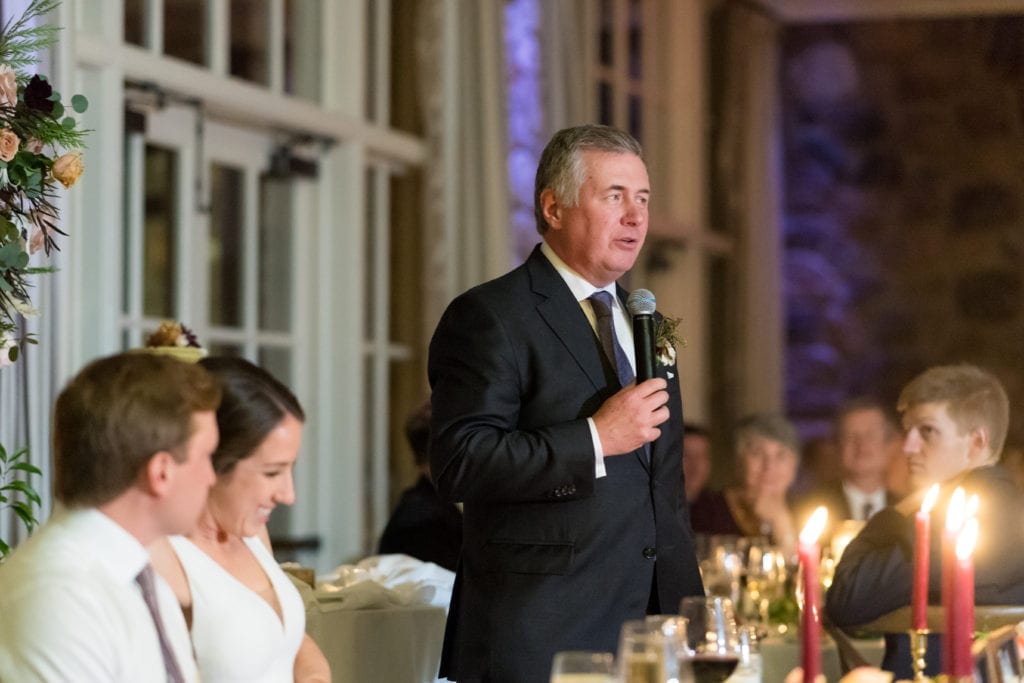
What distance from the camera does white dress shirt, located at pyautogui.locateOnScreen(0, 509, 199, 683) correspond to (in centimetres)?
170

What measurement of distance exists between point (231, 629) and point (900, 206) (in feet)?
24.8

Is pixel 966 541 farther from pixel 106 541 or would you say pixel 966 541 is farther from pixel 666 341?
pixel 106 541

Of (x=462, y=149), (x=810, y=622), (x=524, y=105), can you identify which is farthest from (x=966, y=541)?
(x=524, y=105)

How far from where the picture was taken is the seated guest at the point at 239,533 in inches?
81.5

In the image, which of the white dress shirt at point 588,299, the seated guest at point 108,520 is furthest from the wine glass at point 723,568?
the seated guest at point 108,520

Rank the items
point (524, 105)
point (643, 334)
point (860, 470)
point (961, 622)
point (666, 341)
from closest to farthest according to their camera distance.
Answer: point (961, 622), point (643, 334), point (666, 341), point (860, 470), point (524, 105)

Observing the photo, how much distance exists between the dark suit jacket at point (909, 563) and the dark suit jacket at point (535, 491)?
0.63 metres

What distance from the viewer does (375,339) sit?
20.0 ft

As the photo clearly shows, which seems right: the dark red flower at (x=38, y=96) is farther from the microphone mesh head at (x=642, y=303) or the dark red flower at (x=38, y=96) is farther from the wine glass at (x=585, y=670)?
the wine glass at (x=585, y=670)

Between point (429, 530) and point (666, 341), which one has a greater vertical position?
point (666, 341)

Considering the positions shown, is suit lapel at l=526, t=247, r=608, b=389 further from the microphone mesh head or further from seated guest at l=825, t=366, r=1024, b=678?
seated guest at l=825, t=366, r=1024, b=678

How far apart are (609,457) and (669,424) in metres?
0.21

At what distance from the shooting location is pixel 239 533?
215 centimetres

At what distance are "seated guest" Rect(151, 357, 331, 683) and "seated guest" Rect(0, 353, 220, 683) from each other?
0.23 metres
